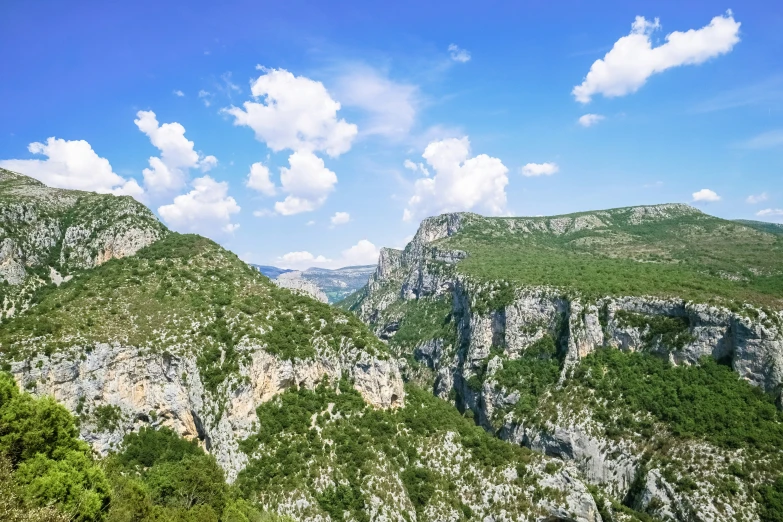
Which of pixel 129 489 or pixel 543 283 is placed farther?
pixel 543 283

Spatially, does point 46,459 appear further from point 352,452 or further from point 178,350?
point 352,452

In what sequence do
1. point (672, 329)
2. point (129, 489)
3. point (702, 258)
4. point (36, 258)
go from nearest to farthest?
point (129, 489) < point (36, 258) < point (672, 329) < point (702, 258)

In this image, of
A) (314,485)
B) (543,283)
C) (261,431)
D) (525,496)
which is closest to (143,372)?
(261,431)

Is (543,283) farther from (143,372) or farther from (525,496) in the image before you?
(143,372)

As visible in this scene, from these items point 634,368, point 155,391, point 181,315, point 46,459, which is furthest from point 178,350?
point 634,368

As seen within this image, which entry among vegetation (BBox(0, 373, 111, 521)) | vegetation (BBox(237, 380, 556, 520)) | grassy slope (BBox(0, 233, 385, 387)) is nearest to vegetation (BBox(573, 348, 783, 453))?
vegetation (BBox(237, 380, 556, 520))

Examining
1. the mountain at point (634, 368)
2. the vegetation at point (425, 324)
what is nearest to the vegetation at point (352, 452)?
the mountain at point (634, 368)

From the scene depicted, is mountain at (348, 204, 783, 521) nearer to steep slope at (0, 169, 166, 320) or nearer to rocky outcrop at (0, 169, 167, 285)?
rocky outcrop at (0, 169, 167, 285)

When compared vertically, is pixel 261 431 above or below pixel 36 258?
below
